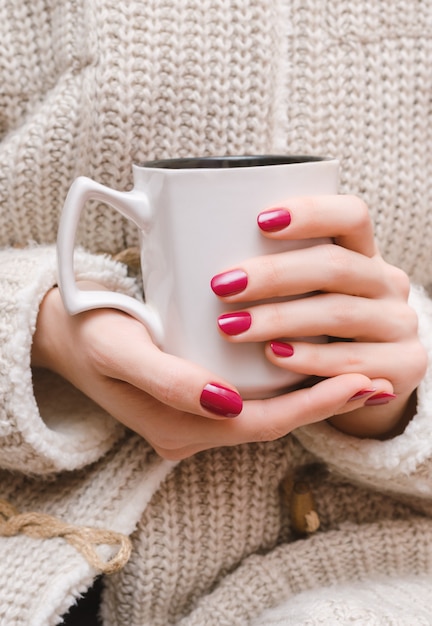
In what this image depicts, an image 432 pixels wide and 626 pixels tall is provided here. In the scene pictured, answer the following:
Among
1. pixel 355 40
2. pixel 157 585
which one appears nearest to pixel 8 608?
pixel 157 585

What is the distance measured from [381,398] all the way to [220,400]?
5.8 inches

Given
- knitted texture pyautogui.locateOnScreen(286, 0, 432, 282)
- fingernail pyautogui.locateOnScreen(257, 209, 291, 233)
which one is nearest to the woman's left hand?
fingernail pyautogui.locateOnScreen(257, 209, 291, 233)

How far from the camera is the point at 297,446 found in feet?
2.26

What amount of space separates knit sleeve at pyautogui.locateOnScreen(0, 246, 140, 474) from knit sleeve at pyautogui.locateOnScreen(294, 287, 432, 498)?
0.64ft

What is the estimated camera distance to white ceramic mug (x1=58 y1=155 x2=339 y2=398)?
444mm

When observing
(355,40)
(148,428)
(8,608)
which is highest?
(355,40)

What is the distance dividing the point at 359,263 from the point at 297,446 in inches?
9.9

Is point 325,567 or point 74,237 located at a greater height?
point 74,237

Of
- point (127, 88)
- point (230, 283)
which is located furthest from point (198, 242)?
point (127, 88)

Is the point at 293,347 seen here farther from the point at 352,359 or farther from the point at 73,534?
the point at 73,534

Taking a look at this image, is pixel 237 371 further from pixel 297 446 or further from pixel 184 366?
pixel 297 446

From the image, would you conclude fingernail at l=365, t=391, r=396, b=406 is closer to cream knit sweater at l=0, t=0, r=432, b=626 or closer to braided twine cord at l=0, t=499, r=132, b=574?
cream knit sweater at l=0, t=0, r=432, b=626

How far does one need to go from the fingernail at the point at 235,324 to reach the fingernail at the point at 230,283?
2 cm

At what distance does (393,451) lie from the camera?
603 mm
